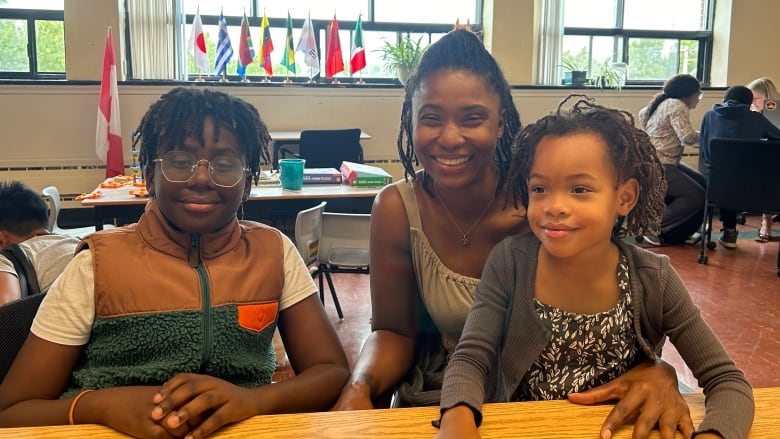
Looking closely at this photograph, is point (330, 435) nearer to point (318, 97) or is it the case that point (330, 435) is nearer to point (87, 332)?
point (87, 332)

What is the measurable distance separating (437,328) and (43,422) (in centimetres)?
81

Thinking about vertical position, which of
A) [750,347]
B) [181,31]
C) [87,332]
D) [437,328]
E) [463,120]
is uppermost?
[181,31]

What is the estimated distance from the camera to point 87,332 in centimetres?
113

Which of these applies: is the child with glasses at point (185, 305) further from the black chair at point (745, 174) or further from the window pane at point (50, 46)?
the window pane at point (50, 46)

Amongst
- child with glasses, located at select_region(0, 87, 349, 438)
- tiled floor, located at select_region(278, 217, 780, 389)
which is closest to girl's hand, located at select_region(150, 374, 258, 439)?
child with glasses, located at select_region(0, 87, 349, 438)

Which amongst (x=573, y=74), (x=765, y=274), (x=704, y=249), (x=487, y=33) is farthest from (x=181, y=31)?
(x=765, y=274)

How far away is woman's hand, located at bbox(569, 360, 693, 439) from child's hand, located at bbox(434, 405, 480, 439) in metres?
0.17

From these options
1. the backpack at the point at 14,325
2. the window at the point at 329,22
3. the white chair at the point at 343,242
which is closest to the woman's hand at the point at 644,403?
the backpack at the point at 14,325

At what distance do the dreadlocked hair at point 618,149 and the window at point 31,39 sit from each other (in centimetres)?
608

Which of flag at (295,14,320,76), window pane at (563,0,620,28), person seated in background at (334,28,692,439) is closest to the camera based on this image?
person seated in background at (334,28,692,439)

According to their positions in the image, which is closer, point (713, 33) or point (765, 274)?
point (765, 274)

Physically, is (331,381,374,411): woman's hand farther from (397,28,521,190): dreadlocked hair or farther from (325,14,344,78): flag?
(325,14,344,78): flag

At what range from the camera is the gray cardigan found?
3.34ft

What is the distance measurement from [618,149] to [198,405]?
0.79 meters
